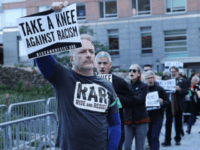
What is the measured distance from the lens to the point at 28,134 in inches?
187

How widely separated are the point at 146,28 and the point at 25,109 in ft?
85.3

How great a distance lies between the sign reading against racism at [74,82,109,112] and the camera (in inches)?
101

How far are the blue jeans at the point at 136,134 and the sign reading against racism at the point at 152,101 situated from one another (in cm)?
141

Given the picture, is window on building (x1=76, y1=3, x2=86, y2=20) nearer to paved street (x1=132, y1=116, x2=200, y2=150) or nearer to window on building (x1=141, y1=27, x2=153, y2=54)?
window on building (x1=141, y1=27, x2=153, y2=54)

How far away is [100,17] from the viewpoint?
33188mm

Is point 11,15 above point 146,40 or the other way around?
above

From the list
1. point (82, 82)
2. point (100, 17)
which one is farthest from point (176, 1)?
point (82, 82)

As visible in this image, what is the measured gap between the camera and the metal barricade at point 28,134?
409cm

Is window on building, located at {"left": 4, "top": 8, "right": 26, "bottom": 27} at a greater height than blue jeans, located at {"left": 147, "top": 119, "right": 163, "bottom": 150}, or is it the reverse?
window on building, located at {"left": 4, "top": 8, "right": 26, "bottom": 27}

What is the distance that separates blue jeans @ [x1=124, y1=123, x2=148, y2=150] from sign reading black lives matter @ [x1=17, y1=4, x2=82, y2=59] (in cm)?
304

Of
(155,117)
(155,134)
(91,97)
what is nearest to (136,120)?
(155,134)

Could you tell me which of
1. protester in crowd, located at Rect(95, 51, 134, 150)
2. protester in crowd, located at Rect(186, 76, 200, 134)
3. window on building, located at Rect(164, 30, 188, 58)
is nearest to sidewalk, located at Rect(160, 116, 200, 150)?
protester in crowd, located at Rect(186, 76, 200, 134)

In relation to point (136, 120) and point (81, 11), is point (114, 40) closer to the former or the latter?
point (81, 11)

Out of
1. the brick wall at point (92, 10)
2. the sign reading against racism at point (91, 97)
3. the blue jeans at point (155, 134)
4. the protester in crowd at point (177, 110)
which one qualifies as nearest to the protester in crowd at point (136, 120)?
the blue jeans at point (155, 134)
